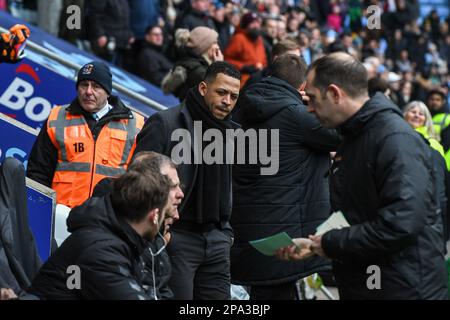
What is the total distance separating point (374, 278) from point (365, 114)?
0.73 metres

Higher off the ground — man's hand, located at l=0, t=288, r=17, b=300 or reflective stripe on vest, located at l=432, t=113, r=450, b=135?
reflective stripe on vest, located at l=432, t=113, r=450, b=135

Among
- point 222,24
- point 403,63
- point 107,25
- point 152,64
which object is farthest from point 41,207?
point 403,63

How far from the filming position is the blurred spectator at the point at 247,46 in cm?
1354

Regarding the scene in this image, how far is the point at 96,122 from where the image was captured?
798cm

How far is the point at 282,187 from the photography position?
7.27m

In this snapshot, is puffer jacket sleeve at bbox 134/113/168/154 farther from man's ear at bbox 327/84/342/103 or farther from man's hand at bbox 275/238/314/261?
man's ear at bbox 327/84/342/103

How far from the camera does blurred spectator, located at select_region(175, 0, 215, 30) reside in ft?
47.0

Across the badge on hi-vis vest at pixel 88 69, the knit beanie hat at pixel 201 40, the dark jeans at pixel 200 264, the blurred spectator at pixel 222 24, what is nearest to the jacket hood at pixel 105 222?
the dark jeans at pixel 200 264

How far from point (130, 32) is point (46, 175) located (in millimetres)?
6304

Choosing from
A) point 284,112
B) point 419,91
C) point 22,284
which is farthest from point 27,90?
point 419,91

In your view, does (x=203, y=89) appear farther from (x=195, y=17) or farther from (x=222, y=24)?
(x=222, y=24)

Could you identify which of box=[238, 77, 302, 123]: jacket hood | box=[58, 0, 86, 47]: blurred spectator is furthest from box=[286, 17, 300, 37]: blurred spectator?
box=[238, 77, 302, 123]: jacket hood

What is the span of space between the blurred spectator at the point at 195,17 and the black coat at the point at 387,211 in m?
9.38
